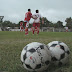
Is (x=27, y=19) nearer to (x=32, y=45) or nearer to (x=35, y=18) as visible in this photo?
(x=35, y=18)

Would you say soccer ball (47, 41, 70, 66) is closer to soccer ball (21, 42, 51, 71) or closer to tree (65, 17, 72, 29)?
soccer ball (21, 42, 51, 71)

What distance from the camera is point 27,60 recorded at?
262 centimetres

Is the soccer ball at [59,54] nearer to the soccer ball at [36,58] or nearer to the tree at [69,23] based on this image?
the soccer ball at [36,58]

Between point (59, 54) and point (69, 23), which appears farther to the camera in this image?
point (69, 23)

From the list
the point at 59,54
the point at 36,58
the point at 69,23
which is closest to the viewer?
the point at 36,58

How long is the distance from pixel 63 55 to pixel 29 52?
779mm

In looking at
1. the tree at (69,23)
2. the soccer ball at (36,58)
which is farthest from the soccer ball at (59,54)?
the tree at (69,23)

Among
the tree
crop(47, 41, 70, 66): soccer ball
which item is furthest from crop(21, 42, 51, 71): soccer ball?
the tree

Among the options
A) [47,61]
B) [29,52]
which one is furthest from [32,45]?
[47,61]

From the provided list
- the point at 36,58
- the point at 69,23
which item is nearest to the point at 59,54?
the point at 36,58

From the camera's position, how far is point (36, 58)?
2.58 m

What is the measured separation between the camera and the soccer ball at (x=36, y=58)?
8.48 ft

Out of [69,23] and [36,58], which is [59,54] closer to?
[36,58]

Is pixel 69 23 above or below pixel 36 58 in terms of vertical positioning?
above
